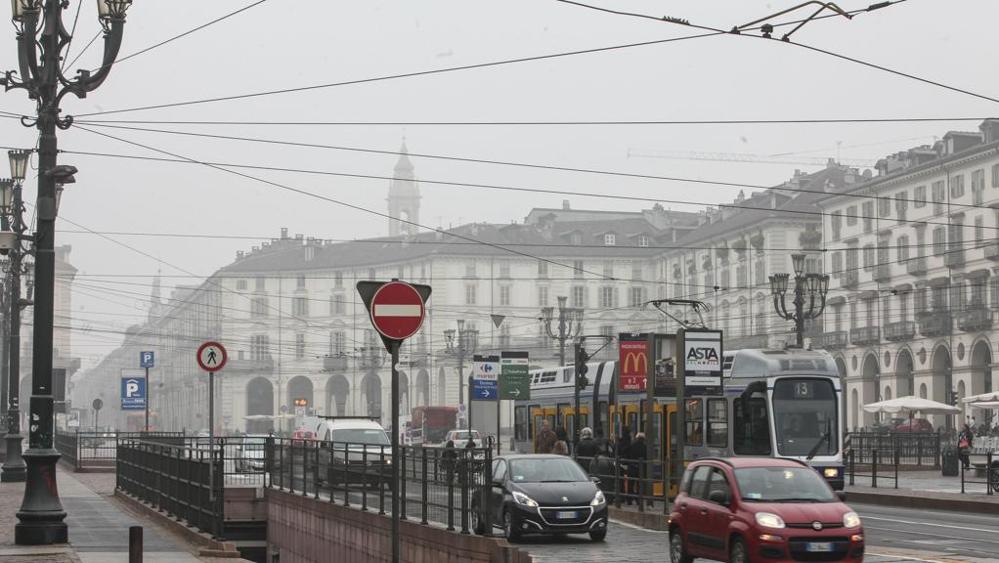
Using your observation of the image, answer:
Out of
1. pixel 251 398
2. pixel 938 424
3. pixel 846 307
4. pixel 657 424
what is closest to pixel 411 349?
pixel 251 398

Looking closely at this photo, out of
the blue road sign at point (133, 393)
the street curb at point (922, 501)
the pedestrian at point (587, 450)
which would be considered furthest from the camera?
the blue road sign at point (133, 393)

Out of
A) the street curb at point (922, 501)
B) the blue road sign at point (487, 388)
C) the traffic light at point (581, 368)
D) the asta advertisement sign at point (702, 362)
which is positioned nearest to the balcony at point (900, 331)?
the street curb at point (922, 501)

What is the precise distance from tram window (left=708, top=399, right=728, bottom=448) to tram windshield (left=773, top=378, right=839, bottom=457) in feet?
4.18

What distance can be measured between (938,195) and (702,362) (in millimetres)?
66923

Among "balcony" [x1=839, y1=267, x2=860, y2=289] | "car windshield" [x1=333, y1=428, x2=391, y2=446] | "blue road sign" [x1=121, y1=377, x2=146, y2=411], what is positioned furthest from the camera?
"balcony" [x1=839, y1=267, x2=860, y2=289]

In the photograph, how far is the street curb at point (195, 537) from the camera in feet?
70.7

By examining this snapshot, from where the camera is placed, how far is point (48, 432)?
20.9 m

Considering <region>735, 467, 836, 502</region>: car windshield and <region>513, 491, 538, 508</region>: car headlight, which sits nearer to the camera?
<region>735, 467, 836, 502</region>: car windshield

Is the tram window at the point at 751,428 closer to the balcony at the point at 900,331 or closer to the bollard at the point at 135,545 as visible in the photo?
the bollard at the point at 135,545

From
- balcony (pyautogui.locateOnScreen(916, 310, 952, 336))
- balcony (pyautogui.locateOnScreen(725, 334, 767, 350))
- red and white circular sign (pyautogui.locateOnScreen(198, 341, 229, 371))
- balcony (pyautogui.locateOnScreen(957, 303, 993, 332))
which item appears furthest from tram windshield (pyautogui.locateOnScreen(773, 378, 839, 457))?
balcony (pyautogui.locateOnScreen(725, 334, 767, 350))

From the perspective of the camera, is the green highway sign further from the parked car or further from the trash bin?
the trash bin

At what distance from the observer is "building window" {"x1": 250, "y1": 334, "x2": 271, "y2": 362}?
15200cm

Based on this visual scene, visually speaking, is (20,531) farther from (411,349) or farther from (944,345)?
(411,349)

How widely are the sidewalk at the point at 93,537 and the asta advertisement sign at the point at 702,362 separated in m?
8.56
